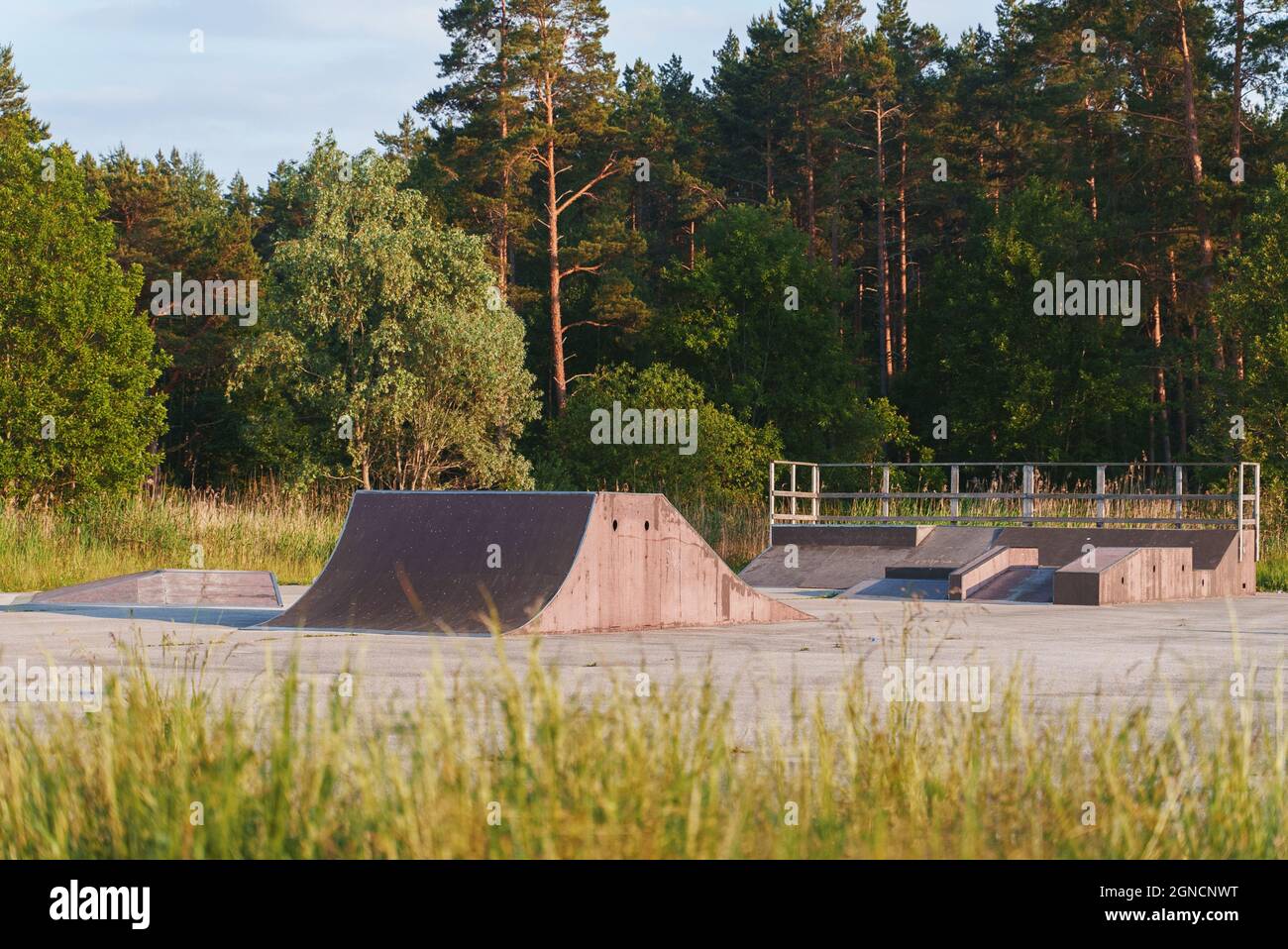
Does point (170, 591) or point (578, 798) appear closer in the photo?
point (578, 798)

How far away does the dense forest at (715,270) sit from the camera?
4184 centimetres

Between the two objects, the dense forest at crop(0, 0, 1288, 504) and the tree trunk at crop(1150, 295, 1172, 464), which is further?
the tree trunk at crop(1150, 295, 1172, 464)

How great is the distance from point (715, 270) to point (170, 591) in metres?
38.5

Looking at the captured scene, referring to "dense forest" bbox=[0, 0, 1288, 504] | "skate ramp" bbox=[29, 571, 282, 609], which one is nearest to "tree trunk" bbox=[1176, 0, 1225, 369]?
"dense forest" bbox=[0, 0, 1288, 504]

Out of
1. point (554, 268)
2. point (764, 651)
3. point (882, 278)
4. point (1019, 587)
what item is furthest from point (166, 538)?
point (882, 278)

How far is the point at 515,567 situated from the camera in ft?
42.5

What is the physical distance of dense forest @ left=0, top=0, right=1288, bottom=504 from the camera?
41.8m

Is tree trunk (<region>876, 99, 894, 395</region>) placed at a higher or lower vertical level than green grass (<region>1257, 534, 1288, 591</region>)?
higher

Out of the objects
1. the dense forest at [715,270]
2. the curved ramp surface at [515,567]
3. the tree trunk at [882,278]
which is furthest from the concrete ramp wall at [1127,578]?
the tree trunk at [882,278]

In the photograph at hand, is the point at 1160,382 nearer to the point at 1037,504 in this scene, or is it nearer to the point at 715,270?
the point at 715,270

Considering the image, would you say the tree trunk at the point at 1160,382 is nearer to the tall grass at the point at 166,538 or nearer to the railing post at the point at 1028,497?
the railing post at the point at 1028,497

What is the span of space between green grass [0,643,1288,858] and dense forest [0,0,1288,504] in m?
33.5

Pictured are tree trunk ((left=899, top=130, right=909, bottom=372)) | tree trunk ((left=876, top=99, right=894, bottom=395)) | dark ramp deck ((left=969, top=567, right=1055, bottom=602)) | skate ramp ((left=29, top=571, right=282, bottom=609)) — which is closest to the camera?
skate ramp ((left=29, top=571, right=282, bottom=609))

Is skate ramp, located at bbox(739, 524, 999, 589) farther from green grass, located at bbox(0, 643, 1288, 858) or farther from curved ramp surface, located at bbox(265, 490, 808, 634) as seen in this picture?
green grass, located at bbox(0, 643, 1288, 858)
